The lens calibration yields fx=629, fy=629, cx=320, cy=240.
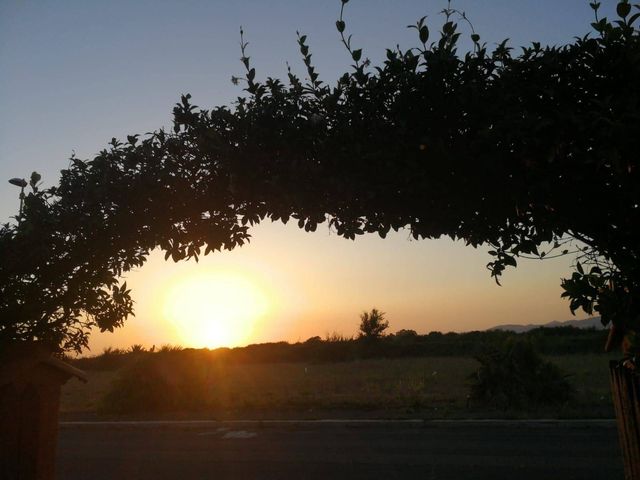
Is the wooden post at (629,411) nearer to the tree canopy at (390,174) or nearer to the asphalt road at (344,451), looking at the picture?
the tree canopy at (390,174)

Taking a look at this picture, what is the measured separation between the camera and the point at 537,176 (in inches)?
166

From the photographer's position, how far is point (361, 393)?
67.1 ft

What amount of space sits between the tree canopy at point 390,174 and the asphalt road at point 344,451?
6.15m

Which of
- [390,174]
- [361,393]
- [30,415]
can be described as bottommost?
[361,393]

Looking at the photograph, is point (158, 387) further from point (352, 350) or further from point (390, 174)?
point (352, 350)

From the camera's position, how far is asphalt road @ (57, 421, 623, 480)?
1019 cm

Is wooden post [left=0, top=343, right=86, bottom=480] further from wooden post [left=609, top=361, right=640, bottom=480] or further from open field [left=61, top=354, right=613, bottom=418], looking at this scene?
open field [left=61, top=354, right=613, bottom=418]

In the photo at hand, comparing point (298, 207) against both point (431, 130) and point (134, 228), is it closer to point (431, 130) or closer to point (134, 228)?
point (431, 130)

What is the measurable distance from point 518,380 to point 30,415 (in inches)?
542

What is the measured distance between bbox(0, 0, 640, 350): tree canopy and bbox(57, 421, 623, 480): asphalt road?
615 centimetres

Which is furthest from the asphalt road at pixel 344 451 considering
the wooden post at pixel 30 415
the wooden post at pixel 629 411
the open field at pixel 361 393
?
the wooden post at pixel 629 411

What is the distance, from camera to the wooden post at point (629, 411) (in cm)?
440

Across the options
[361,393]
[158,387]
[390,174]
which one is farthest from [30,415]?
[361,393]

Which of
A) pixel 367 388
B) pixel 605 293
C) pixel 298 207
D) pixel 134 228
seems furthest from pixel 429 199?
pixel 367 388
